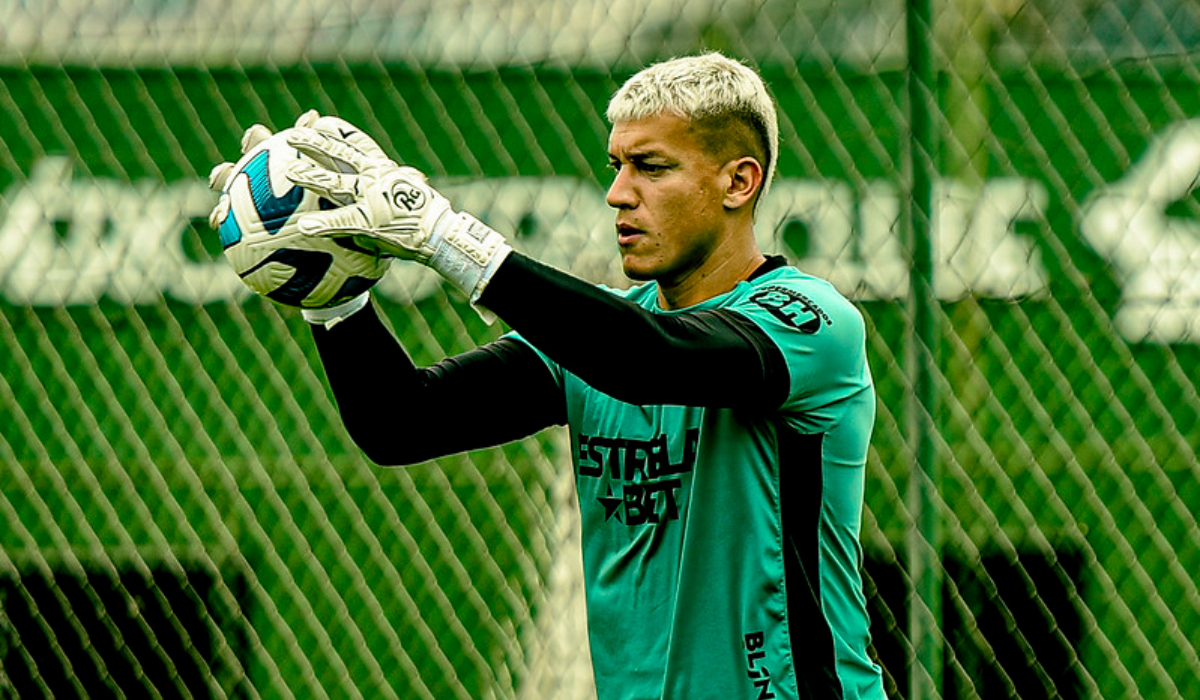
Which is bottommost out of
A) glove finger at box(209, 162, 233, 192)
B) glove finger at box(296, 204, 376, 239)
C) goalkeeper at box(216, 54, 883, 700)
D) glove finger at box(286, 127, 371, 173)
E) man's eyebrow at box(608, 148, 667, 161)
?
goalkeeper at box(216, 54, 883, 700)

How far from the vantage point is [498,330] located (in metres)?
4.75

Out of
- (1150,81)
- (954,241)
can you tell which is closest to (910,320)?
(954,241)

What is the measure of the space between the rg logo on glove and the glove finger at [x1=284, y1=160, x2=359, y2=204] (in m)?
0.06

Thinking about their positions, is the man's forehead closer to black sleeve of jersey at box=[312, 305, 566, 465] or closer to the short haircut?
the short haircut

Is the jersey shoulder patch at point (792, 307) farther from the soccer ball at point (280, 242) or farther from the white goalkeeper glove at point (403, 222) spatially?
the soccer ball at point (280, 242)

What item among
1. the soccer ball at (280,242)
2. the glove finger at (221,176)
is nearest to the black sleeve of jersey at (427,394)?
the soccer ball at (280,242)

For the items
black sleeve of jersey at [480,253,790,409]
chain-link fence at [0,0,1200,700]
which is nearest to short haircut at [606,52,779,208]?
black sleeve of jersey at [480,253,790,409]

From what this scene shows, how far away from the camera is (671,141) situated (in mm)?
2584

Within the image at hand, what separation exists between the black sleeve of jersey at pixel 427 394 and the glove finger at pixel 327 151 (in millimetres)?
373

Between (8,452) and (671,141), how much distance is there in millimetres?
2680

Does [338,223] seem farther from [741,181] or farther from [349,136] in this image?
[741,181]

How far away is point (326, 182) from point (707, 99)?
28.0 inches

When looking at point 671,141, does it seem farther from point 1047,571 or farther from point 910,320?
point 1047,571

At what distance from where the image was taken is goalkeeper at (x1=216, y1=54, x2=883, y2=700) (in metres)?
2.20
